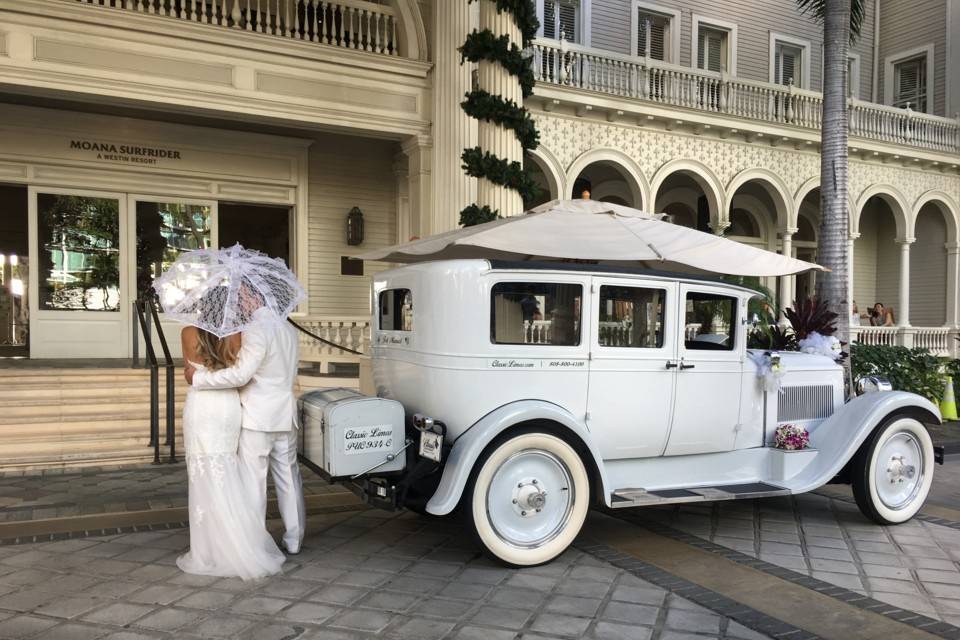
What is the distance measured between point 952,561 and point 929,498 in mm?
2025

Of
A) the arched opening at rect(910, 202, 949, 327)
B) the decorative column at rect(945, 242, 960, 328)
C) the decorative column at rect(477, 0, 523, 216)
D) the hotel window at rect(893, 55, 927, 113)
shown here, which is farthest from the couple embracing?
the hotel window at rect(893, 55, 927, 113)

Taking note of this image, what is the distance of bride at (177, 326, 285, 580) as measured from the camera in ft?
13.6

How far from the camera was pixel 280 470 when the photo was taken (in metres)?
4.49

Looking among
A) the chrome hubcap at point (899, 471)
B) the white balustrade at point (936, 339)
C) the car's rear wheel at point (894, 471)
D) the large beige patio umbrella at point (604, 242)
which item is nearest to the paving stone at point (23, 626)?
the large beige patio umbrella at point (604, 242)

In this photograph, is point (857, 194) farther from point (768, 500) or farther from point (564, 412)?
point (564, 412)

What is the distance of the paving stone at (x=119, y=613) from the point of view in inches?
139

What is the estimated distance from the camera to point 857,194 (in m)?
15.8

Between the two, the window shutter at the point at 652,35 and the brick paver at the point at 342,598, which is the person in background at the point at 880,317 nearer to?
the window shutter at the point at 652,35

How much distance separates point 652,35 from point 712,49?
1747 mm

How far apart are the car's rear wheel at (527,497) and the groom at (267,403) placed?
3.95ft

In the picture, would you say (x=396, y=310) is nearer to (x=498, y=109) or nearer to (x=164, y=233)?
(x=498, y=109)

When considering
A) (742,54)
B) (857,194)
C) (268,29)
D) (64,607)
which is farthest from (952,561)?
(742,54)


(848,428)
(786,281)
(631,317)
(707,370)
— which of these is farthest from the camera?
(786,281)

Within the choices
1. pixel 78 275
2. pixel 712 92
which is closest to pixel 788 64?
pixel 712 92
